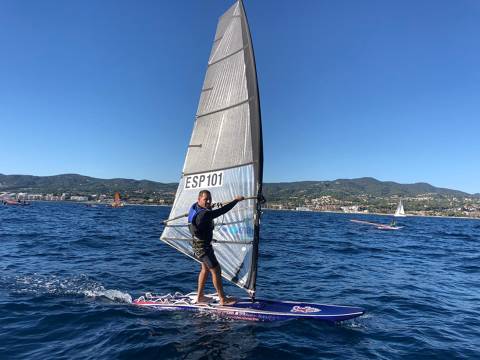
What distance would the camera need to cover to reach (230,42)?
400 inches

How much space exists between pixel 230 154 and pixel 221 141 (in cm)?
47

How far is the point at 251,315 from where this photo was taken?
8.91 m

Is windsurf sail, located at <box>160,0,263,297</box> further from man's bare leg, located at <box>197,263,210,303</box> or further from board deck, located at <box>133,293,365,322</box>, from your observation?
man's bare leg, located at <box>197,263,210,303</box>

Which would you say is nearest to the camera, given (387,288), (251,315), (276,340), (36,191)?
(276,340)

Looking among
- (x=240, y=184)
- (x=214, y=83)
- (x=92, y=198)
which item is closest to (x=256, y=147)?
(x=240, y=184)

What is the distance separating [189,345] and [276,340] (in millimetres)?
1794

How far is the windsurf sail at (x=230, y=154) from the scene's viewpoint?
934 cm

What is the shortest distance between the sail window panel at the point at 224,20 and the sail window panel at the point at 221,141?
2480mm

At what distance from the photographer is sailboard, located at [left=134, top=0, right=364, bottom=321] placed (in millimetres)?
9195

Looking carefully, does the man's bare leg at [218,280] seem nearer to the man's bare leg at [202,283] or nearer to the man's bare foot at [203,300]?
the man's bare leg at [202,283]

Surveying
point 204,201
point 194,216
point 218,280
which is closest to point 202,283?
point 218,280

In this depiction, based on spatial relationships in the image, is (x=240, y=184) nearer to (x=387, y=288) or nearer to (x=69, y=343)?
Answer: (x=69, y=343)

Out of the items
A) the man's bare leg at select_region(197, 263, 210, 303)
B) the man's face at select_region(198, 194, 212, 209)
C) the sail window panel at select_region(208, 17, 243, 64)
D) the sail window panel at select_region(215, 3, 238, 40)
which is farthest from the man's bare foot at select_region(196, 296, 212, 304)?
the sail window panel at select_region(215, 3, 238, 40)

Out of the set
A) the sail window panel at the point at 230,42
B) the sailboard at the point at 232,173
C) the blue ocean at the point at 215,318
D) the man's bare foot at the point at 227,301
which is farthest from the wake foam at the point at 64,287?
the sail window panel at the point at 230,42
